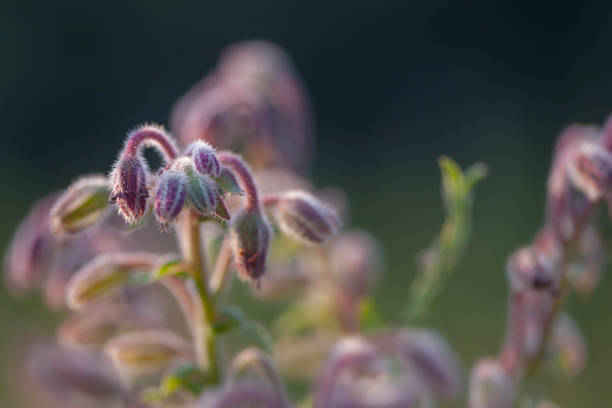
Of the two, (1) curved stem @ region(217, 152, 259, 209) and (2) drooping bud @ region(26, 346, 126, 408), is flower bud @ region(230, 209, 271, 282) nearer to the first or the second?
(1) curved stem @ region(217, 152, 259, 209)

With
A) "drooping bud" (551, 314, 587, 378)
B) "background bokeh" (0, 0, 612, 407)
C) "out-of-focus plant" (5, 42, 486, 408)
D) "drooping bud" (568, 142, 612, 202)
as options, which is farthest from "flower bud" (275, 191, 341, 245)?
"background bokeh" (0, 0, 612, 407)

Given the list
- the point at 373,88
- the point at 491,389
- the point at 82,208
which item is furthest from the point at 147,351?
the point at 373,88

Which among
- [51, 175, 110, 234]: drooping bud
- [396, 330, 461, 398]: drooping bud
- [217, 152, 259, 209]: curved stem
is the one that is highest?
[51, 175, 110, 234]: drooping bud

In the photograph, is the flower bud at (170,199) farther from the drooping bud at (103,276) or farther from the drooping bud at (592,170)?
the drooping bud at (592,170)

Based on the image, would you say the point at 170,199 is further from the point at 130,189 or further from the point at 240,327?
the point at 240,327

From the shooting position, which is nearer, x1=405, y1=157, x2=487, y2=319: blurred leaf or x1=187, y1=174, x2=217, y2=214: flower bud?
x1=187, y1=174, x2=217, y2=214: flower bud

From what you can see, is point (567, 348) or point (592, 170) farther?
point (567, 348)
